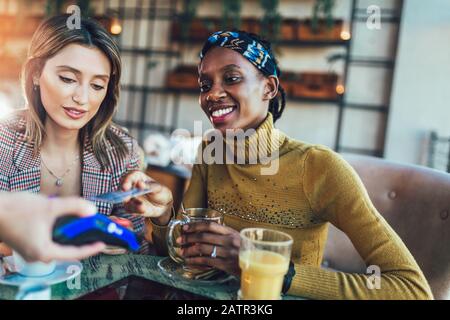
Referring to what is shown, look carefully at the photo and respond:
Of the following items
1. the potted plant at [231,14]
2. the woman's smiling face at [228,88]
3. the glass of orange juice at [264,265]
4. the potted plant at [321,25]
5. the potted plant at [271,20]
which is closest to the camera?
the glass of orange juice at [264,265]

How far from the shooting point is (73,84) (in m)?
1.26

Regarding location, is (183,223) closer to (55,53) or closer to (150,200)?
(150,200)

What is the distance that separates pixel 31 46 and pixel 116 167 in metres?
0.46

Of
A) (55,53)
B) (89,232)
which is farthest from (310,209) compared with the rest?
(55,53)

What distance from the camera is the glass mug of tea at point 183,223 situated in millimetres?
927

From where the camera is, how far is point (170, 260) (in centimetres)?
106

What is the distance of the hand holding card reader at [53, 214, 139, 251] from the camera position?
24.4 inches

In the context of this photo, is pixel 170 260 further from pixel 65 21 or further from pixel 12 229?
pixel 65 21

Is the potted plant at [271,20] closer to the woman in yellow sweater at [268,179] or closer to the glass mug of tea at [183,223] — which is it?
the woman in yellow sweater at [268,179]

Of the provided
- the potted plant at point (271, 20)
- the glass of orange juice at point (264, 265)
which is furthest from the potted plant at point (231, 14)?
the glass of orange juice at point (264, 265)

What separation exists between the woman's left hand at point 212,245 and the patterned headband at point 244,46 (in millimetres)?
555

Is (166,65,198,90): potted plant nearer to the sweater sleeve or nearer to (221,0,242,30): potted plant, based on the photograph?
(221,0,242,30): potted plant

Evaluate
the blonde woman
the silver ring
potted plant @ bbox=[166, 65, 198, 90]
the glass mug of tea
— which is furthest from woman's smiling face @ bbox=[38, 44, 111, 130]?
potted plant @ bbox=[166, 65, 198, 90]
